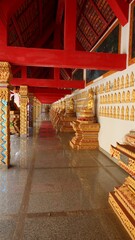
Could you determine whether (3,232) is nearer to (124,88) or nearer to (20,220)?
(20,220)

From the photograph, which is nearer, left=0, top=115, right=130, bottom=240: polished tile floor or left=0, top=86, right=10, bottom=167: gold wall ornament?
left=0, top=115, right=130, bottom=240: polished tile floor

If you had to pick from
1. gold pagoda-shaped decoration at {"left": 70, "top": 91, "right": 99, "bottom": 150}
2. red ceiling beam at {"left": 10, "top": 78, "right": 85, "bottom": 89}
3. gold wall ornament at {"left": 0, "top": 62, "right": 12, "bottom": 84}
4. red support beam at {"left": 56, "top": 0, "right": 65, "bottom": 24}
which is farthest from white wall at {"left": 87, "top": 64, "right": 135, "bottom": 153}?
red support beam at {"left": 56, "top": 0, "right": 65, "bottom": 24}

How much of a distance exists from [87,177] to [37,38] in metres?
8.10

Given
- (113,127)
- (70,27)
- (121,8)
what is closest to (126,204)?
(113,127)

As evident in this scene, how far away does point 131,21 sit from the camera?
192 inches

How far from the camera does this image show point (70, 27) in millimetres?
5012

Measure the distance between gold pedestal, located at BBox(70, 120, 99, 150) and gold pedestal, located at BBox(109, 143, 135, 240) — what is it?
4.18 metres

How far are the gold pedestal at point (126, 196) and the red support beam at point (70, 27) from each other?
2887mm

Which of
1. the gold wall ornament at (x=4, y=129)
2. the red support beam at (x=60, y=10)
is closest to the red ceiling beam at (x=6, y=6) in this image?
the gold wall ornament at (x=4, y=129)

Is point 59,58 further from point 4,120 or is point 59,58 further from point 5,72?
point 4,120

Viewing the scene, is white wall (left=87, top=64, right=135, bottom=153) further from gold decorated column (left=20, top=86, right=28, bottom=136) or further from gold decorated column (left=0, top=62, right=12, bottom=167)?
gold decorated column (left=20, top=86, right=28, bottom=136)

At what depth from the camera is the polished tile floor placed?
2570 millimetres

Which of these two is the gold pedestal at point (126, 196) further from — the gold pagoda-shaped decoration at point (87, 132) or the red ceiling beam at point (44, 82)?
the red ceiling beam at point (44, 82)

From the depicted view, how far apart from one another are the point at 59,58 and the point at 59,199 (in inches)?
124
